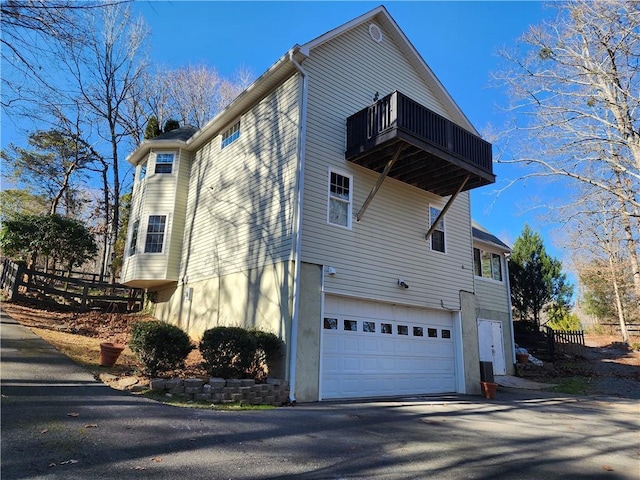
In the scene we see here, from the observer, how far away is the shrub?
25.8 feet

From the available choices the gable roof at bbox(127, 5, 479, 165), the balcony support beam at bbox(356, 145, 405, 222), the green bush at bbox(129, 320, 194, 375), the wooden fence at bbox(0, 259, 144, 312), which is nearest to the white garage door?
the balcony support beam at bbox(356, 145, 405, 222)

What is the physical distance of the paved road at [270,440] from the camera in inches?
160

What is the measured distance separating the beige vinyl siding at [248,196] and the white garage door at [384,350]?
233 cm

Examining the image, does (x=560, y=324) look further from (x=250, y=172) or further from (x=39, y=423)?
(x=39, y=423)

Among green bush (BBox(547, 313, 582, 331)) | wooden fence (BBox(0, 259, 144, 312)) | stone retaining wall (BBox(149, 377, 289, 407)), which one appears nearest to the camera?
stone retaining wall (BBox(149, 377, 289, 407))

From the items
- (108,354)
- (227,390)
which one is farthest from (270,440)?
(108,354)

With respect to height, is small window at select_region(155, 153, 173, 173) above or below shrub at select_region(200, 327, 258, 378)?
above

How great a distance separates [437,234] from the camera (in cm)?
1284

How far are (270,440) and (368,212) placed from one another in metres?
6.85

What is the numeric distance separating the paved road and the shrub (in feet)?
4.15

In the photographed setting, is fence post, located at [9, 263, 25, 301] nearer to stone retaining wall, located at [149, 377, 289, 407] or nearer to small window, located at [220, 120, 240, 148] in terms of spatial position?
small window, located at [220, 120, 240, 148]

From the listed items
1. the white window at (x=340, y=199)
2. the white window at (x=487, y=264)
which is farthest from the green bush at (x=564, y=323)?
the white window at (x=340, y=199)

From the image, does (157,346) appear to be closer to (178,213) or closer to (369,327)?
(369,327)

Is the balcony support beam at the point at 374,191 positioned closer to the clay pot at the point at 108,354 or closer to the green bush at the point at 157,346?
the green bush at the point at 157,346
